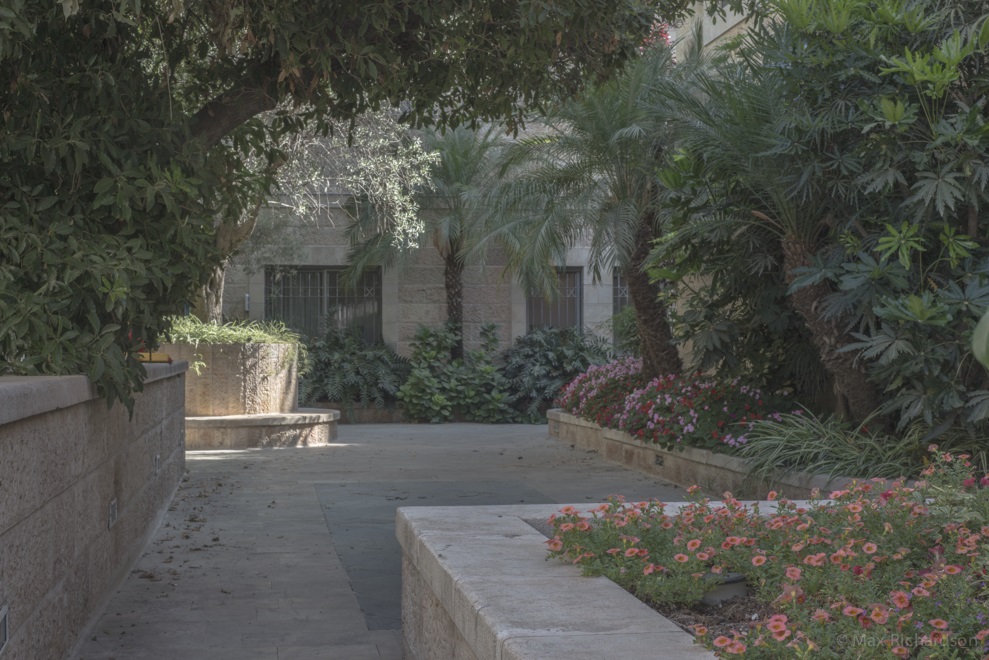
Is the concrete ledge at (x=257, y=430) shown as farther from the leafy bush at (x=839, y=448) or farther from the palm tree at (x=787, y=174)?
the palm tree at (x=787, y=174)

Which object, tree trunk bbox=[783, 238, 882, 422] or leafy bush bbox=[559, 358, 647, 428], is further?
leafy bush bbox=[559, 358, 647, 428]

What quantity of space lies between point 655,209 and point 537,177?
2130 millimetres

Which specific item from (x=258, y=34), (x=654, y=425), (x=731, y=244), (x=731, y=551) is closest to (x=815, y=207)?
(x=731, y=244)

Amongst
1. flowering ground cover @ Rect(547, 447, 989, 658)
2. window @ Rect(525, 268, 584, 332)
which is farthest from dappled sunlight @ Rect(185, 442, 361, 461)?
flowering ground cover @ Rect(547, 447, 989, 658)

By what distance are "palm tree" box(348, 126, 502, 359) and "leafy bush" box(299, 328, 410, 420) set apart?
1.60m

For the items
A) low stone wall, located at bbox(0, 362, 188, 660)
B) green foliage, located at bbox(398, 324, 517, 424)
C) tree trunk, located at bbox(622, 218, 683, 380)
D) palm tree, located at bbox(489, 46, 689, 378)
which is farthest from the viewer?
green foliage, located at bbox(398, 324, 517, 424)

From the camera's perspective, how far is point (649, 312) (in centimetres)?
1299

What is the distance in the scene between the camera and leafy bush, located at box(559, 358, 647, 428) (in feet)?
45.2

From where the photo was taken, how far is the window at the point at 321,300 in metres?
21.7

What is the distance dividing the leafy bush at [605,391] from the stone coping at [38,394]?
348 inches

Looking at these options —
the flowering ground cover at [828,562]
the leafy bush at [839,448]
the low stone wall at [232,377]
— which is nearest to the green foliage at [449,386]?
the low stone wall at [232,377]

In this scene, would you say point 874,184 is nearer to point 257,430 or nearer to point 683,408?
point 683,408

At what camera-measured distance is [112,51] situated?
6.44 metres

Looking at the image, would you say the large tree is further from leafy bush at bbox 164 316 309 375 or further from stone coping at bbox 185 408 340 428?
stone coping at bbox 185 408 340 428
